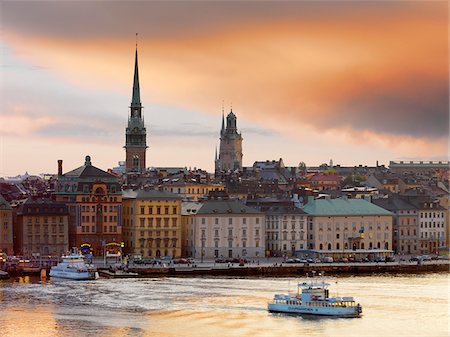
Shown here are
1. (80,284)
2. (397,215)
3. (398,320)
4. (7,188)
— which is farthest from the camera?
(7,188)

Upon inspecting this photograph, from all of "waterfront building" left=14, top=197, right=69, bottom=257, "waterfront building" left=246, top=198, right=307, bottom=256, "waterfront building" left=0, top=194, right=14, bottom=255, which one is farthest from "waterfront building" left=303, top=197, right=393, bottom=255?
"waterfront building" left=0, top=194, right=14, bottom=255

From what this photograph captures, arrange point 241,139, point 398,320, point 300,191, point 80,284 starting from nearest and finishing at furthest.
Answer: point 398,320
point 80,284
point 300,191
point 241,139

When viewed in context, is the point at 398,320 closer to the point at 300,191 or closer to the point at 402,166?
the point at 300,191

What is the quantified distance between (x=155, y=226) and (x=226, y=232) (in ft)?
12.0

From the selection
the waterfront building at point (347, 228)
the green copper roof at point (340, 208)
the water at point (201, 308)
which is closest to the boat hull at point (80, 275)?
the water at point (201, 308)

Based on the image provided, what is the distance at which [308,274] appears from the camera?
2844 inches

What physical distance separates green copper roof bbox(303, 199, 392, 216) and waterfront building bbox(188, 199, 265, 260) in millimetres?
3957

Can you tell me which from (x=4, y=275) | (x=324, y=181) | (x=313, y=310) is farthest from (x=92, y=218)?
(x=324, y=181)

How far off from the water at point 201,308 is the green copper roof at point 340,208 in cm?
1390

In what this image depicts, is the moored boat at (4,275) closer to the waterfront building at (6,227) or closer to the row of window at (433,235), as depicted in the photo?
the waterfront building at (6,227)

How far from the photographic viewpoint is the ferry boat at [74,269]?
68.9 metres

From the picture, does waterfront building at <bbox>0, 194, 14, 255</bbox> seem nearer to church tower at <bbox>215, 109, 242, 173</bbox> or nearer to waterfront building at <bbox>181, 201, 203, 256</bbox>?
waterfront building at <bbox>181, 201, 203, 256</bbox>

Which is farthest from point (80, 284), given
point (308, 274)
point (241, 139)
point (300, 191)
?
point (241, 139)

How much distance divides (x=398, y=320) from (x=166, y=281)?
1745cm
